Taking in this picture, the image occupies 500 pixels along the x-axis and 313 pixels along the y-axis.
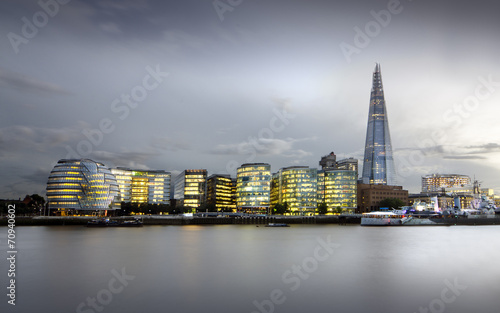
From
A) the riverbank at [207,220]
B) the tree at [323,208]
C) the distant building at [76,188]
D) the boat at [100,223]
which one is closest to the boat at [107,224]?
the boat at [100,223]

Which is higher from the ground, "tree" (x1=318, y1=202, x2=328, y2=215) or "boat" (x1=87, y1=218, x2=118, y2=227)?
"tree" (x1=318, y1=202, x2=328, y2=215)

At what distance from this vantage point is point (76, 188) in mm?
167375

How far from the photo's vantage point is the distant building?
166 m

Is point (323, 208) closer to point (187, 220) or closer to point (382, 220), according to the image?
point (382, 220)

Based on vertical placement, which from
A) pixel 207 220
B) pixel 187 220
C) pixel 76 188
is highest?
pixel 76 188

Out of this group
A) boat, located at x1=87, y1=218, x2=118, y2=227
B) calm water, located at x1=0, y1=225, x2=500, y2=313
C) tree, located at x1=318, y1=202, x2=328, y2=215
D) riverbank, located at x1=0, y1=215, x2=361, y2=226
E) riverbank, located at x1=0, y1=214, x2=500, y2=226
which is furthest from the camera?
tree, located at x1=318, y1=202, x2=328, y2=215

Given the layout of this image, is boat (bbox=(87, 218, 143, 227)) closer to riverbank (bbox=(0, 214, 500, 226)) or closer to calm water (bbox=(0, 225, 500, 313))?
riverbank (bbox=(0, 214, 500, 226))

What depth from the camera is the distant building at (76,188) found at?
16638 cm

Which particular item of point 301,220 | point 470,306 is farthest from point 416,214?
point 470,306

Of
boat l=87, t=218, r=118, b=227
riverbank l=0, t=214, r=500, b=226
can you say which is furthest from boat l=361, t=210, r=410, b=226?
boat l=87, t=218, r=118, b=227

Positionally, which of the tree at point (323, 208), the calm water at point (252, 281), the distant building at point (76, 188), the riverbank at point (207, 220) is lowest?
the riverbank at point (207, 220)

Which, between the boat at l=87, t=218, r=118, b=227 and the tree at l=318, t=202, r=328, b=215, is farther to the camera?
the tree at l=318, t=202, r=328, b=215

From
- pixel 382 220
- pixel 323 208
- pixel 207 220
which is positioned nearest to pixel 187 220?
pixel 207 220

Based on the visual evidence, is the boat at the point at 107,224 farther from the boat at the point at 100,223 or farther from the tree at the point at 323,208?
the tree at the point at 323,208
